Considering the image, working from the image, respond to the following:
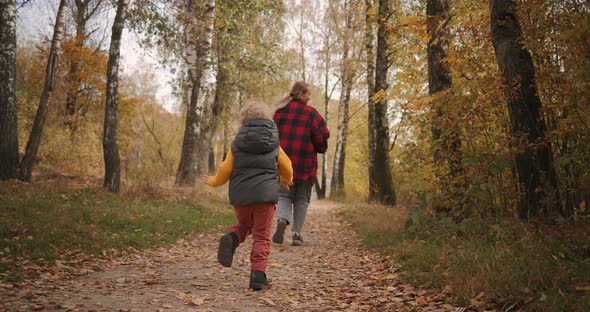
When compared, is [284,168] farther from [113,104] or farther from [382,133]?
[382,133]

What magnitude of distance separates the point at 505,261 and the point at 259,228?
7.92 ft

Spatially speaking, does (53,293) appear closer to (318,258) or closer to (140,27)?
(318,258)

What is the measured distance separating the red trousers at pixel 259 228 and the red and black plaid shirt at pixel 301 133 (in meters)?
2.39

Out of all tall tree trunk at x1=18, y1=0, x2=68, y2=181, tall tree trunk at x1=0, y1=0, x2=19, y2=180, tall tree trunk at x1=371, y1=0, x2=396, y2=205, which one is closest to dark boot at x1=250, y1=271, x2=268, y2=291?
tall tree trunk at x1=0, y1=0, x2=19, y2=180

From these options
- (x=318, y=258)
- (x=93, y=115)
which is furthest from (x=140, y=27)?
(x=93, y=115)

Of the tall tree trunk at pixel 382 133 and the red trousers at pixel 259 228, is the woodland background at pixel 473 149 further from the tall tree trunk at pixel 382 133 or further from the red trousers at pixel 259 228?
the red trousers at pixel 259 228

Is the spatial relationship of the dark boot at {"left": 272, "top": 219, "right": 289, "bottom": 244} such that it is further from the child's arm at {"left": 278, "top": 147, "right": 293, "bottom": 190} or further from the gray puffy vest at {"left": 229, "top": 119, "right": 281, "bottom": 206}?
the gray puffy vest at {"left": 229, "top": 119, "right": 281, "bottom": 206}

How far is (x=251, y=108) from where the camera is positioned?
5164mm

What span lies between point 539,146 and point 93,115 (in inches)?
1151

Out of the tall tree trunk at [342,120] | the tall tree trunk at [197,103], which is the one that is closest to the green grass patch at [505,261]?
the tall tree trunk at [197,103]

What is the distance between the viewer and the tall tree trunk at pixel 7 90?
1091cm

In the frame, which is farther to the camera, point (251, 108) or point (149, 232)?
point (149, 232)

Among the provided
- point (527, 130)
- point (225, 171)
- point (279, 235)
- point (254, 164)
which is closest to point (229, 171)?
point (225, 171)

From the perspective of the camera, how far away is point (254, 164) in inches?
199
